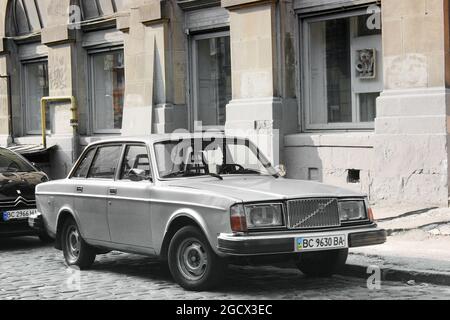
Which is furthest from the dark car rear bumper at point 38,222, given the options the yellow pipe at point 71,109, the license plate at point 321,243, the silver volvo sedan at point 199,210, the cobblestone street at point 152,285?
the yellow pipe at point 71,109

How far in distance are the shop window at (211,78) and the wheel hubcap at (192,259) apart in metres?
9.25

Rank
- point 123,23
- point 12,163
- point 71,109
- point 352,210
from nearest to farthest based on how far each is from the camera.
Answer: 1. point 352,210
2. point 12,163
3. point 123,23
4. point 71,109

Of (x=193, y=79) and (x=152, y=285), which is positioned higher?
(x=193, y=79)

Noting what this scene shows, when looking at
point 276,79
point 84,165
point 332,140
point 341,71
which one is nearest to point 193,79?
point 276,79

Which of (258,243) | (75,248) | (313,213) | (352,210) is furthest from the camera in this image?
(75,248)

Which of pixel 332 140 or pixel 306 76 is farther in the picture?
pixel 306 76

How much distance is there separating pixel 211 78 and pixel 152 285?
9.46m

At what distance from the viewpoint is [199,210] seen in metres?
7.70

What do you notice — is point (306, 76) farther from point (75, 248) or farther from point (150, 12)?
point (75, 248)

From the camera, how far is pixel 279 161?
48.8ft

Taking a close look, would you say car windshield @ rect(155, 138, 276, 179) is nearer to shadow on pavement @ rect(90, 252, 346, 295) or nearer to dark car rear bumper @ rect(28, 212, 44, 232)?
shadow on pavement @ rect(90, 252, 346, 295)

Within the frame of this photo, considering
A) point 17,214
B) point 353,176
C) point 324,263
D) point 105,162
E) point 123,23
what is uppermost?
point 123,23

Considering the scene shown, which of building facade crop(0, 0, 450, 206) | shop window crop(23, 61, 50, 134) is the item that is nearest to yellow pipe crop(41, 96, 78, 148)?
building facade crop(0, 0, 450, 206)

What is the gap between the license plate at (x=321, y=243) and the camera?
7434mm
